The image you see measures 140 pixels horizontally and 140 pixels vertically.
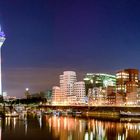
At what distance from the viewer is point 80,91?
557 ft

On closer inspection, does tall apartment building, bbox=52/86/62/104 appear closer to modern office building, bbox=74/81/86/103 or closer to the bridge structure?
modern office building, bbox=74/81/86/103

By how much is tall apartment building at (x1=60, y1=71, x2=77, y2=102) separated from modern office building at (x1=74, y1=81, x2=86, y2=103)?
6.24 ft

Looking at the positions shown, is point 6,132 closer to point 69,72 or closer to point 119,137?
point 119,137

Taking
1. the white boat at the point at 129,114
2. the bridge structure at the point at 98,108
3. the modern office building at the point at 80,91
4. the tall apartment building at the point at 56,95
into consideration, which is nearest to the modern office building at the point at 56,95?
the tall apartment building at the point at 56,95

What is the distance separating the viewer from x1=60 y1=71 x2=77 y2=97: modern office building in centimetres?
17538

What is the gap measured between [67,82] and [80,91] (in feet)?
33.4

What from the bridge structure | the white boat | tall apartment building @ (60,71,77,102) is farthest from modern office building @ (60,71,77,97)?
the white boat

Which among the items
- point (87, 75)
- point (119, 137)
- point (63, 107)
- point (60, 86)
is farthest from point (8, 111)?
point (87, 75)

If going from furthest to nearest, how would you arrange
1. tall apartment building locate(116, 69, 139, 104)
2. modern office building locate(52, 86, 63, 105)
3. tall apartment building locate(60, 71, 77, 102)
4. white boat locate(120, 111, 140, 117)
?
modern office building locate(52, 86, 63, 105) → tall apartment building locate(60, 71, 77, 102) → tall apartment building locate(116, 69, 139, 104) → white boat locate(120, 111, 140, 117)

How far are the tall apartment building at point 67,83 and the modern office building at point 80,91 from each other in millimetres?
1902

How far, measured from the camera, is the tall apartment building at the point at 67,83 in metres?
174

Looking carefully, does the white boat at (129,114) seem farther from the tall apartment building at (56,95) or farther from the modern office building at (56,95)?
the tall apartment building at (56,95)

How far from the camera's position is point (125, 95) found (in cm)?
14450

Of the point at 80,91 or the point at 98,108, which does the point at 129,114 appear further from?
the point at 80,91
